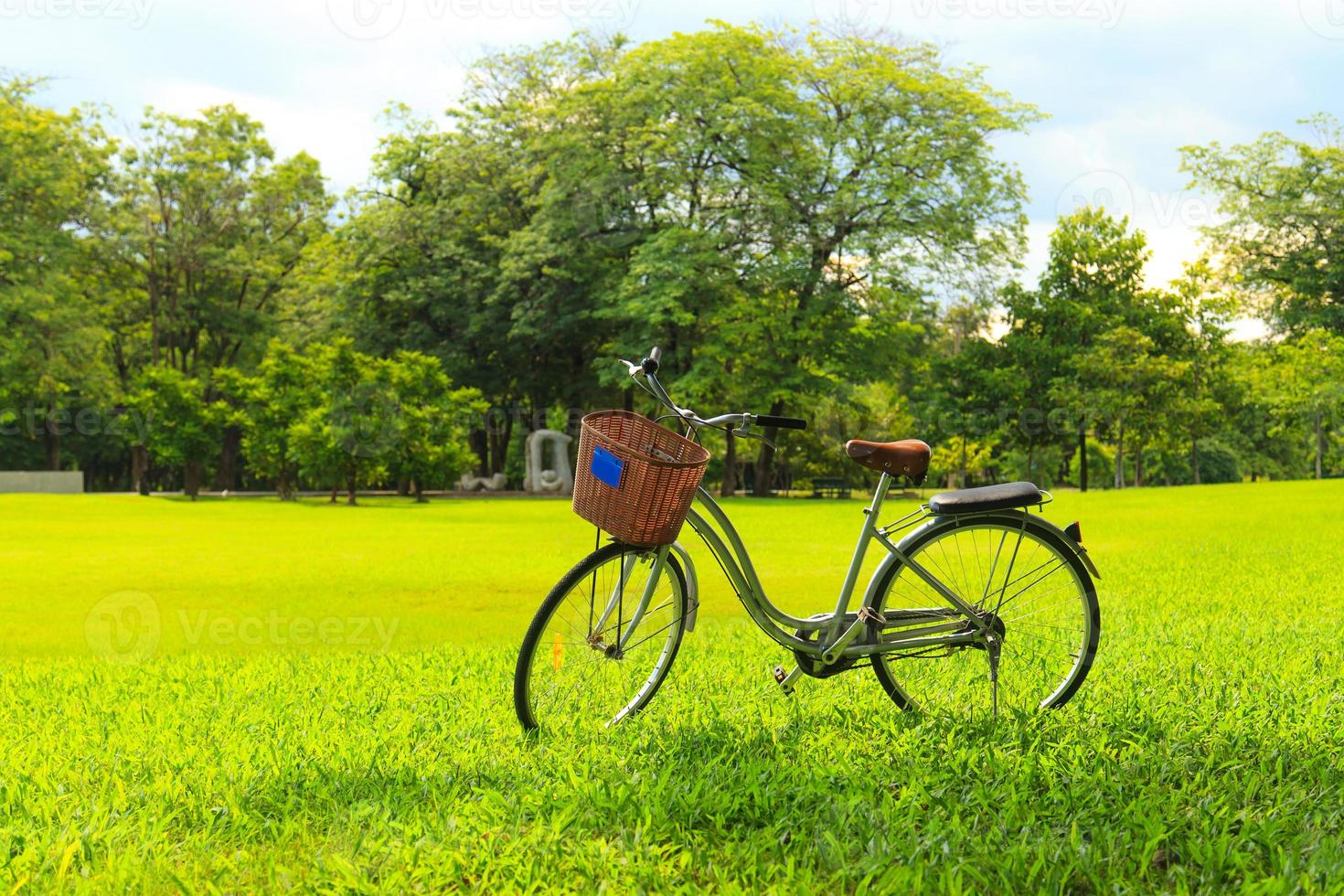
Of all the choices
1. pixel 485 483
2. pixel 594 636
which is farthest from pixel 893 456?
pixel 485 483

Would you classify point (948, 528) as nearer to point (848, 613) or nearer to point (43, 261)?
point (848, 613)

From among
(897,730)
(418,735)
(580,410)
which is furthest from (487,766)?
(580,410)

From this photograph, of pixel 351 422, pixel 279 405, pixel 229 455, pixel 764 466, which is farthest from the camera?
pixel 229 455

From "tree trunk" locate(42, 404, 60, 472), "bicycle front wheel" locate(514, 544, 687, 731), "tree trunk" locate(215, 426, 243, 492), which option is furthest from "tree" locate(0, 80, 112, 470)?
"bicycle front wheel" locate(514, 544, 687, 731)

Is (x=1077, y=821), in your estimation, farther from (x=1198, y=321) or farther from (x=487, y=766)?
(x=1198, y=321)

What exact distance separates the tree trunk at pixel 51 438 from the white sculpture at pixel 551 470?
1612 centimetres

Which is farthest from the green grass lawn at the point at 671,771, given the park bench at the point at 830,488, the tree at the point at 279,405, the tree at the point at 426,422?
the park bench at the point at 830,488

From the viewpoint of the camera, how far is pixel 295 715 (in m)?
4.41

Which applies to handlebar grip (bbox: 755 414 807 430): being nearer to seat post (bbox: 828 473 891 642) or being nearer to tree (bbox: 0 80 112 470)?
seat post (bbox: 828 473 891 642)

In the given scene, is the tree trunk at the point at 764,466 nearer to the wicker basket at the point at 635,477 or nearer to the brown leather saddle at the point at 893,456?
the brown leather saddle at the point at 893,456

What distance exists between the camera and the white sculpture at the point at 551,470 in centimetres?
3147

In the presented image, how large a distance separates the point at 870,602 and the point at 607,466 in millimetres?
1247

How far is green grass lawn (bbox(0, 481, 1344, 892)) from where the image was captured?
2830mm

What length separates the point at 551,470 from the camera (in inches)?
1286
